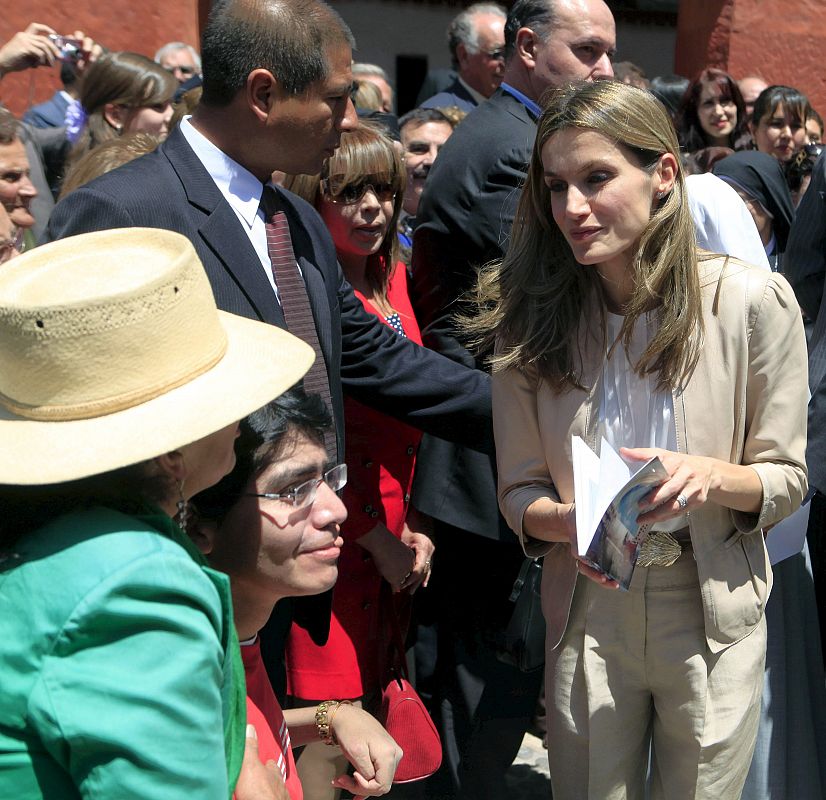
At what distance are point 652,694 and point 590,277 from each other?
0.94m

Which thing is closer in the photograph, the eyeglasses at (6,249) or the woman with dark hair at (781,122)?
the eyeglasses at (6,249)

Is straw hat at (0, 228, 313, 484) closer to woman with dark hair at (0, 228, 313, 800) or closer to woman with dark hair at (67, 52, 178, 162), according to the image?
woman with dark hair at (0, 228, 313, 800)

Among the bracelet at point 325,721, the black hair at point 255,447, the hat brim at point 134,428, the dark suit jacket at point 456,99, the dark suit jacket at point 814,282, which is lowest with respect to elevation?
the dark suit jacket at point 456,99

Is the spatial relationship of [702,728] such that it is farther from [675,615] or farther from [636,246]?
[636,246]

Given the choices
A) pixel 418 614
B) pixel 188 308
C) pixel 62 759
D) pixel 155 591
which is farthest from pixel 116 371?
pixel 418 614

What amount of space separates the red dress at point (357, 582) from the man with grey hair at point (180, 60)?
177 inches

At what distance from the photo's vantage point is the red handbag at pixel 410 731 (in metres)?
2.68

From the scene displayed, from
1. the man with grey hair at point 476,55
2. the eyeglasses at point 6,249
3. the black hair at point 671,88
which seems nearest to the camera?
the eyeglasses at point 6,249

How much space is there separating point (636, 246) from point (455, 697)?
1.78m

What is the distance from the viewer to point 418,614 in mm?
3709

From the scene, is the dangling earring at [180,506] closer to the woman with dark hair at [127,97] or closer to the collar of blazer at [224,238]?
the collar of blazer at [224,238]

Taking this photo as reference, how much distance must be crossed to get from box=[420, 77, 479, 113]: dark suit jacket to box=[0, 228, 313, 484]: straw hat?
5.30 metres

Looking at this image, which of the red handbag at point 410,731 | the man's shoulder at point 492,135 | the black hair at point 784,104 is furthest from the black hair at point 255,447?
the black hair at point 784,104

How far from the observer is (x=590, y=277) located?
2.56m
